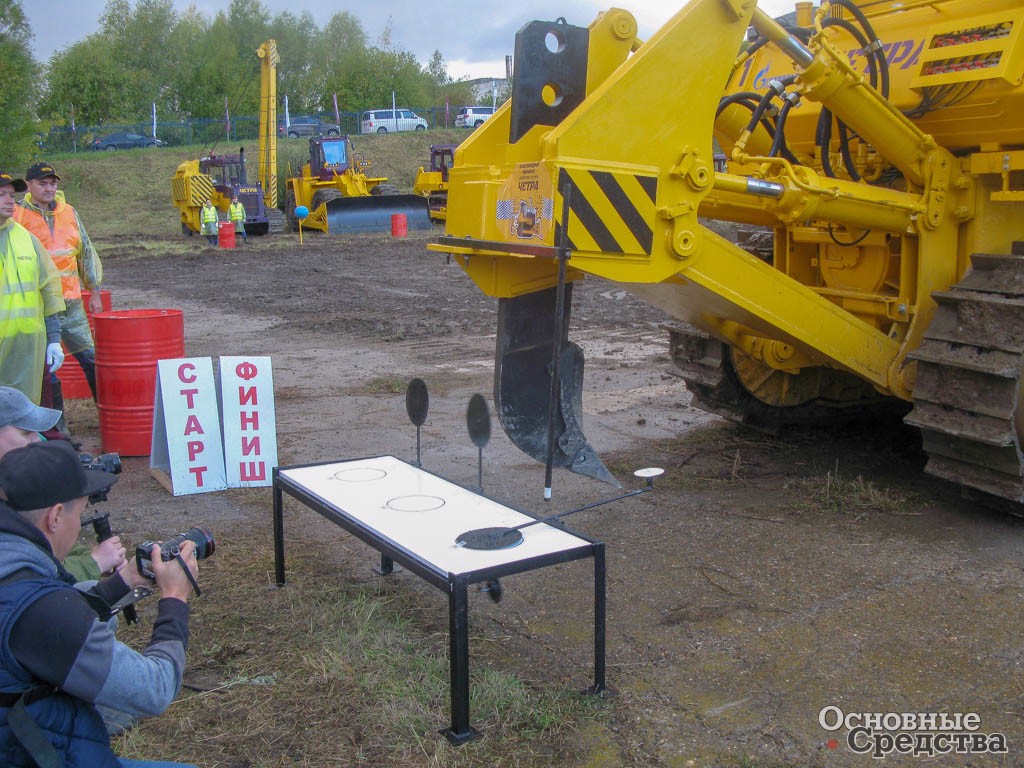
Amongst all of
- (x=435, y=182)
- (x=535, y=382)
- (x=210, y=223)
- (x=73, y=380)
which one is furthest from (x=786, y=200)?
(x=435, y=182)

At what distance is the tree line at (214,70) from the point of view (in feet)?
198

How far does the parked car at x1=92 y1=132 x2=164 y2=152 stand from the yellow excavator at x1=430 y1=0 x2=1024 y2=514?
44927 mm

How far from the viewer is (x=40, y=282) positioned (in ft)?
19.7

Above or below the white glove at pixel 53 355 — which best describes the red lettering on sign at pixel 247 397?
below

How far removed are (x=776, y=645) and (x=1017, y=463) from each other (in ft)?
5.99

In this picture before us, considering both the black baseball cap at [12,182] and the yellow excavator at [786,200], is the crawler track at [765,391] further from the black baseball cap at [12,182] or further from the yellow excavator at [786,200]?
the black baseball cap at [12,182]

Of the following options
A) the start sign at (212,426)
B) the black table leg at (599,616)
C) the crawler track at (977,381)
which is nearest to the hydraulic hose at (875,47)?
the crawler track at (977,381)

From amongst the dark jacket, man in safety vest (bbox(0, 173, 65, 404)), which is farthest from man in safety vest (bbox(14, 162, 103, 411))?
the dark jacket

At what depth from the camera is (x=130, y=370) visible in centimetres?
679

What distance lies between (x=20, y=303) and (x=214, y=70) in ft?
224

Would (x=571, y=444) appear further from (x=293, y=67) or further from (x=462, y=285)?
(x=293, y=67)

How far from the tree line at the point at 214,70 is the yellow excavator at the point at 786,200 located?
167 ft

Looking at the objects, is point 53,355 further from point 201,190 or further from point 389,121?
point 389,121

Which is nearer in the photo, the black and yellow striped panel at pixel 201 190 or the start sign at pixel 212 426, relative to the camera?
the start sign at pixel 212 426
